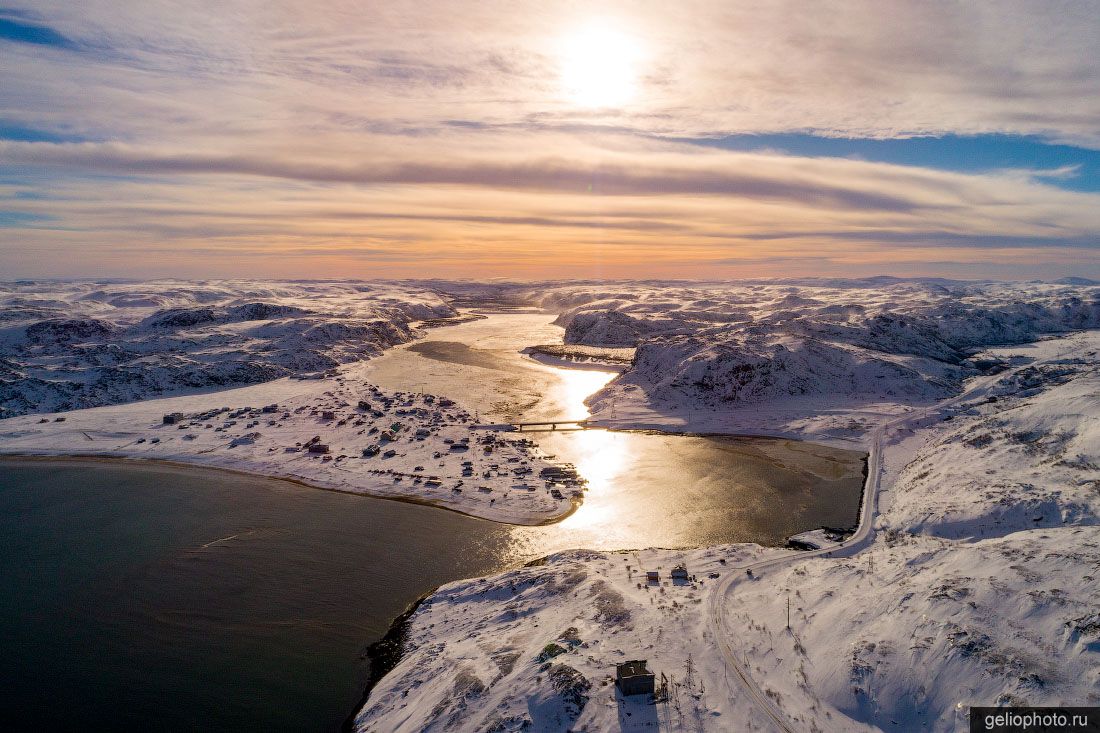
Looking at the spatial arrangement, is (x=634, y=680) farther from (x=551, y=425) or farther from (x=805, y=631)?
(x=551, y=425)

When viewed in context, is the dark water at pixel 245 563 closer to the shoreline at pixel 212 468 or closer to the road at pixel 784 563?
the shoreline at pixel 212 468

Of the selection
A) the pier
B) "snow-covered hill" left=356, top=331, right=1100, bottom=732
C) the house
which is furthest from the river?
the house

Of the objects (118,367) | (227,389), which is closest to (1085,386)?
(227,389)

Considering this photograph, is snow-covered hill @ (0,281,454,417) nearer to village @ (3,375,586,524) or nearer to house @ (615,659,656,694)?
village @ (3,375,586,524)

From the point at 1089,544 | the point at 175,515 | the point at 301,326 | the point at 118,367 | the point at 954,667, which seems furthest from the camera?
the point at 301,326

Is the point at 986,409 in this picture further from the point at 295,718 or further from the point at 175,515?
the point at 175,515

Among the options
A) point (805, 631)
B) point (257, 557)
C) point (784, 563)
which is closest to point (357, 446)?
point (257, 557)
